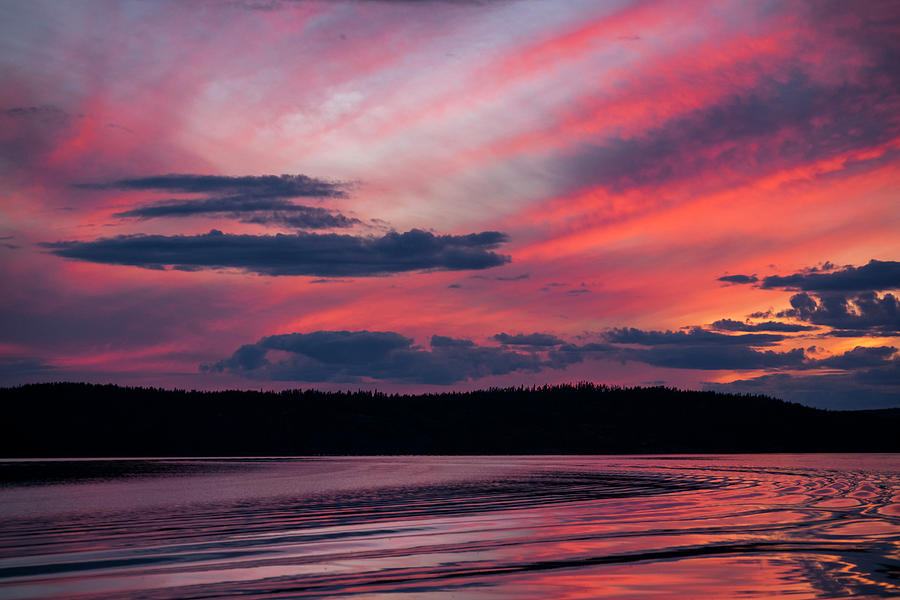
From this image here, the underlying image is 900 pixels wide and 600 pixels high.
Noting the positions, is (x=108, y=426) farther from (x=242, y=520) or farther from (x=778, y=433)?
(x=242, y=520)

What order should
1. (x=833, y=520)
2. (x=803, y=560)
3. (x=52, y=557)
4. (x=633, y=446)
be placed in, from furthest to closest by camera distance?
1. (x=633, y=446)
2. (x=833, y=520)
3. (x=52, y=557)
4. (x=803, y=560)

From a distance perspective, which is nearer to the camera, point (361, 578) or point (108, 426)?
point (361, 578)

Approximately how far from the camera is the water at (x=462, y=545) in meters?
16.1

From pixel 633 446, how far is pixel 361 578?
571 ft

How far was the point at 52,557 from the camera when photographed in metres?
20.8

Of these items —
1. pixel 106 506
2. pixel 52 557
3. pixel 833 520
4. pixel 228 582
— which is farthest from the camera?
pixel 106 506

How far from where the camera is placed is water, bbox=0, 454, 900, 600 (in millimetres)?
16125

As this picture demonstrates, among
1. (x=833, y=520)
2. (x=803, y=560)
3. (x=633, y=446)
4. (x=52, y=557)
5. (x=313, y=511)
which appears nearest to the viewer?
(x=803, y=560)

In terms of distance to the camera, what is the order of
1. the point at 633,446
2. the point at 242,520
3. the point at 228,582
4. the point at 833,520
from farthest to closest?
the point at 633,446 → the point at 242,520 → the point at 833,520 → the point at 228,582

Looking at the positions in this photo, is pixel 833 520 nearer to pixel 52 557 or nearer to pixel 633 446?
pixel 52 557

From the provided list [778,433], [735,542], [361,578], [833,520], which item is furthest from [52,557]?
[778,433]

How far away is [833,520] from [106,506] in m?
28.4

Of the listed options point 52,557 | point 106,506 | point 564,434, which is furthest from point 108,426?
point 52,557

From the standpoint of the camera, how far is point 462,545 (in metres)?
21.5
